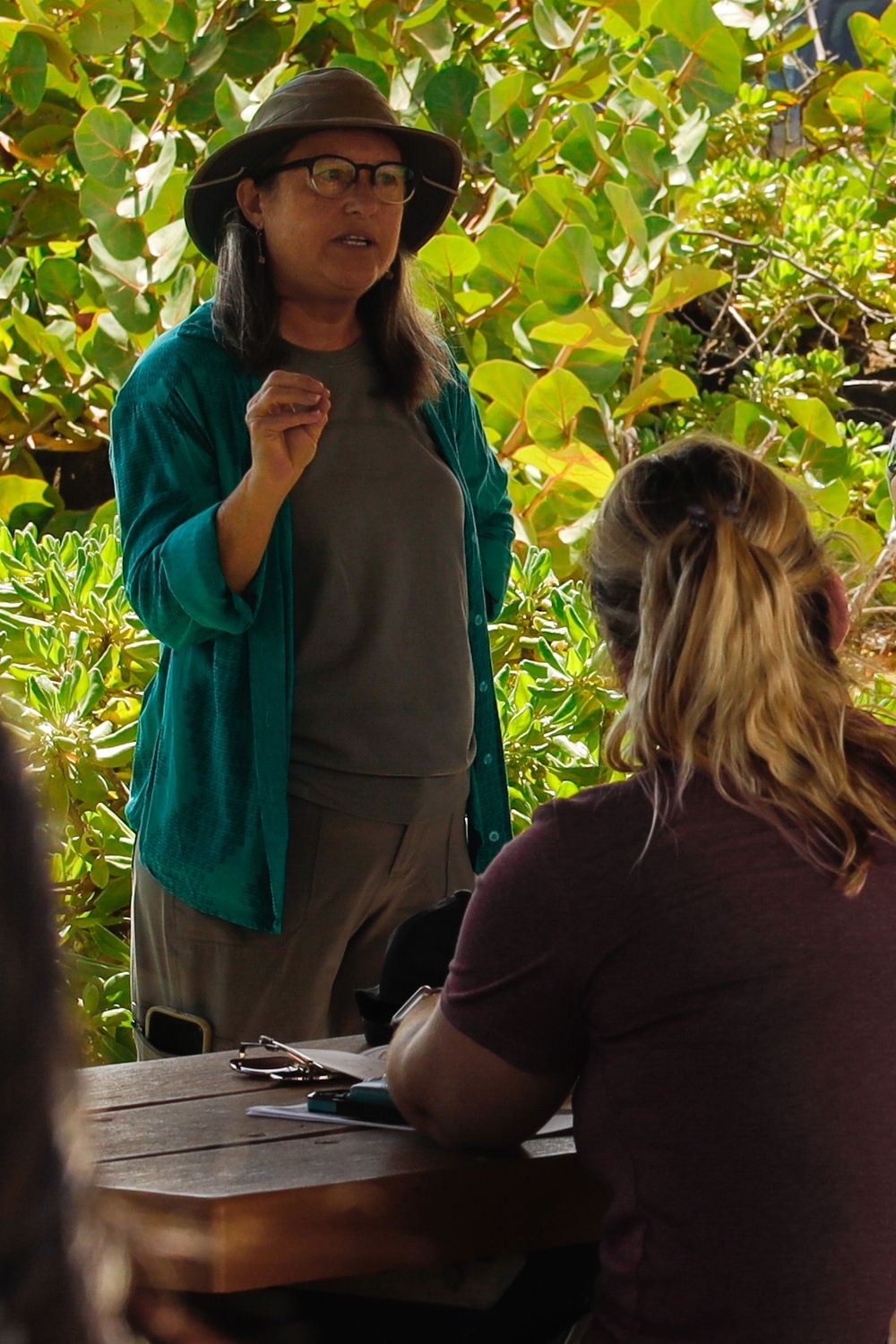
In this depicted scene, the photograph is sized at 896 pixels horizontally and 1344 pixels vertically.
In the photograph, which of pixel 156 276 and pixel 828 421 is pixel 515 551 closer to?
pixel 828 421

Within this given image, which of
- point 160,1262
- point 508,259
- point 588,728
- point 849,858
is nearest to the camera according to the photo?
point 160,1262

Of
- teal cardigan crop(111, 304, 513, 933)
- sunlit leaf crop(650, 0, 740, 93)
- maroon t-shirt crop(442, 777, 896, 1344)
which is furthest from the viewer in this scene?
sunlit leaf crop(650, 0, 740, 93)

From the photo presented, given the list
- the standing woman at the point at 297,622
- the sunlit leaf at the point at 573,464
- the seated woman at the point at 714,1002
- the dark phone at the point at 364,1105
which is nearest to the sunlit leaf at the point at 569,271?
the sunlit leaf at the point at 573,464

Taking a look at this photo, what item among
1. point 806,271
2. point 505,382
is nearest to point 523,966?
point 505,382

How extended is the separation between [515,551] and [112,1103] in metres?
2.02

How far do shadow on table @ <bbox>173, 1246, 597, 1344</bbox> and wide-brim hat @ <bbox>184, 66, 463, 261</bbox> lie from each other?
131 cm

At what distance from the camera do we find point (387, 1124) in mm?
1290

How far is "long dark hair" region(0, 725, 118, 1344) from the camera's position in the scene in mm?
242

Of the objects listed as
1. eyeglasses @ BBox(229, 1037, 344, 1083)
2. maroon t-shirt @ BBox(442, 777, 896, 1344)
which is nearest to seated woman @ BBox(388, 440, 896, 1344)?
maroon t-shirt @ BBox(442, 777, 896, 1344)

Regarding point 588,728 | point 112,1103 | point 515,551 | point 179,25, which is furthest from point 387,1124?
point 179,25

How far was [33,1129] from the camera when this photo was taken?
0.25m

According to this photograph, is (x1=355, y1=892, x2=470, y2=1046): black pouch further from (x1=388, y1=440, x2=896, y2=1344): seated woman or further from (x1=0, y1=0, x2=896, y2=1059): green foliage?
(x1=0, y1=0, x2=896, y2=1059): green foliage

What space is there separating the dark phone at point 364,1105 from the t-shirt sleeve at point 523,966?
18cm

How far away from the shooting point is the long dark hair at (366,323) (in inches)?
74.0
